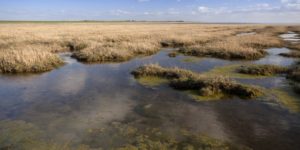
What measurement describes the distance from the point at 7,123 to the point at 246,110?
341 inches

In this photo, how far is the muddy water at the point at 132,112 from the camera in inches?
343

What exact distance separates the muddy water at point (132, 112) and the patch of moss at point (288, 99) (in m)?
0.41

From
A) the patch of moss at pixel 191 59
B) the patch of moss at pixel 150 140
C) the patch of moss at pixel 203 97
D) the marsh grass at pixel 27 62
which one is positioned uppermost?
the marsh grass at pixel 27 62

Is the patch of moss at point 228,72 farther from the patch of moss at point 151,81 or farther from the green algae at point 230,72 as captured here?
the patch of moss at point 151,81

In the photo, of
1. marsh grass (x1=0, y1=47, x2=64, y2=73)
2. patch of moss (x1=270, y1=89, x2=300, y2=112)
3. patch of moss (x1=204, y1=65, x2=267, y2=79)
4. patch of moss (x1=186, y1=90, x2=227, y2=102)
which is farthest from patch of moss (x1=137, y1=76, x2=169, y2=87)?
marsh grass (x1=0, y1=47, x2=64, y2=73)

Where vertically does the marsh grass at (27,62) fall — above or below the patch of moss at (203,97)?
above

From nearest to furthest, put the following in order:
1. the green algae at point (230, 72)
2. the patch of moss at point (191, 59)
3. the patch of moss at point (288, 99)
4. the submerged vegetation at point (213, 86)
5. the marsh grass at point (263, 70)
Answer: the patch of moss at point (288, 99), the submerged vegetation at point (213, 86), the green algae at point (230, 72), the marsh grass at point (263, 70), the patch of moss at point (191, 59)

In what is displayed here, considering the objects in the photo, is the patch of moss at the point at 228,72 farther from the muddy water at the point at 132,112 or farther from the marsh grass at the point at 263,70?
the muddy water at the point at 132,112

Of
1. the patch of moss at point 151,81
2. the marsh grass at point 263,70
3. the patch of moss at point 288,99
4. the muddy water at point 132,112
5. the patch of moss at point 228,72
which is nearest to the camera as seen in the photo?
the muddy water at point 132,112

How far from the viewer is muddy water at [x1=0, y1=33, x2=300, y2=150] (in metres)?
8.70

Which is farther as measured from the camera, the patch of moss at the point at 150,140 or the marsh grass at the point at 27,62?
the marsh grass at the point at 27,62

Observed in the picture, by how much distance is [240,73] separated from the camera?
1781 centimetres

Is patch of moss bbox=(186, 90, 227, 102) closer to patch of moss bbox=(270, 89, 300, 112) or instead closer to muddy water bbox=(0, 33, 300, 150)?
muddy water bbox=(0, 33, 300, 150)

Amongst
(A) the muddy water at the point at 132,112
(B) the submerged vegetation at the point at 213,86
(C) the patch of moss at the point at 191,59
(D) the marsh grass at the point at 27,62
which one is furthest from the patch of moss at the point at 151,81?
(C) the patch of moss at the point at 191,59
